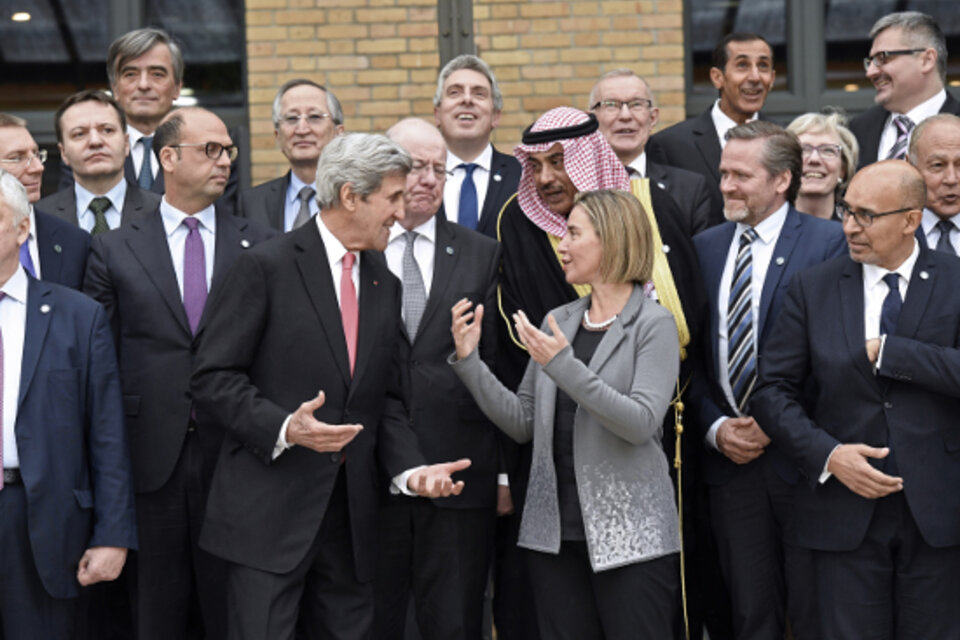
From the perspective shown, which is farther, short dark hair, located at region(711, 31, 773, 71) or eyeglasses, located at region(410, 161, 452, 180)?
short dark hair, located at region(711, 31, 773, 71)

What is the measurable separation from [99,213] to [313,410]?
1.90 meters

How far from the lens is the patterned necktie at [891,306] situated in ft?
14.5

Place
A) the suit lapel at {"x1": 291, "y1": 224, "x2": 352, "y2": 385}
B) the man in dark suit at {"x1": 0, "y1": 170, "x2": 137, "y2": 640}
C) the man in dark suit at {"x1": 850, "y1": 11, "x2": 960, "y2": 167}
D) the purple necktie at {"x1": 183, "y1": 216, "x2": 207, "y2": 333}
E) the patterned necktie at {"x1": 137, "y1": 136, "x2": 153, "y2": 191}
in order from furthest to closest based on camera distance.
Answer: the man in dark suit at {"x1": 850, "y1": 11, "x2": 960, "y2": 167}, the patterned necktie at {"x1": 137, "y1": 136, "x2": 153, "y2": 191}, the purple necktie at {"x1": 183, "y1": 216, "x2": 207, "y2": 333}, the man in dark suit at {"x1": 0, "y1": 170, "x2": 137, "y2": 640}, the suit lapel at {"x1": 291, "y1": 224, "x2": 352, "y2": 385}

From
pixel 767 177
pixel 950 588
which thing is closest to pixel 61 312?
pixel 767 177

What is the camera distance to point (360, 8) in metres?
7.41

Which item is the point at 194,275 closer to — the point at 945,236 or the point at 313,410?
the point at 313,410

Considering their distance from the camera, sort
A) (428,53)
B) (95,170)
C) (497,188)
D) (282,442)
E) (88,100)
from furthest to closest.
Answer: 1. (428,53)
2. (497,188)
3. (88,100)
4. (95,170)
5. (282,442)

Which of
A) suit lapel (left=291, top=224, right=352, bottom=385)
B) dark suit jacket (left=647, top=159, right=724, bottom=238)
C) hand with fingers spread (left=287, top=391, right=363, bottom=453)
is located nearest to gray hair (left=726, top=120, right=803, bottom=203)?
dark suit jacket (left=647, top=159, right=724, bottom=238)

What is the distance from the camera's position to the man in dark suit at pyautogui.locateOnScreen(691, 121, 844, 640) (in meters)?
4.75

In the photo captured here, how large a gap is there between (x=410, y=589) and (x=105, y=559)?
1.09 meters

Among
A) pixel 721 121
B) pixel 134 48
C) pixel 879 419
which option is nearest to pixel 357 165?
pixel 879 419

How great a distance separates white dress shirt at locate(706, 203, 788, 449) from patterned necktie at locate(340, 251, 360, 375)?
150 centimetres

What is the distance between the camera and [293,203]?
5.83 m

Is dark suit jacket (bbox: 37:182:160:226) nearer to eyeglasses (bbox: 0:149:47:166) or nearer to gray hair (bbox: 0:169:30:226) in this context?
eyeglasses (bbox: 0:149:47:166)
